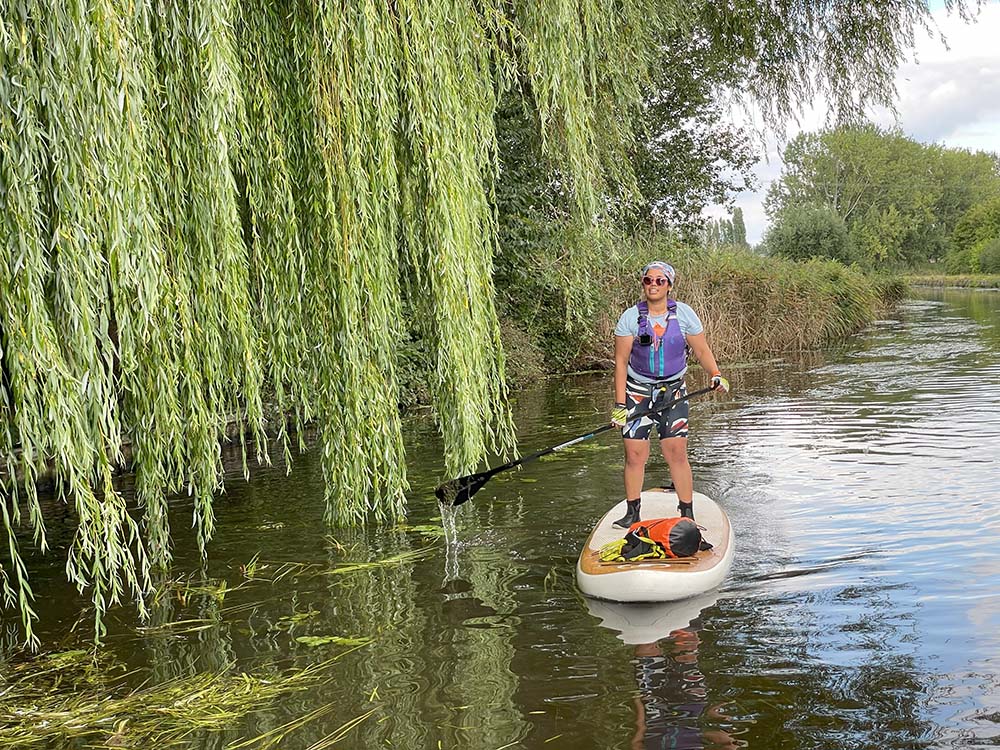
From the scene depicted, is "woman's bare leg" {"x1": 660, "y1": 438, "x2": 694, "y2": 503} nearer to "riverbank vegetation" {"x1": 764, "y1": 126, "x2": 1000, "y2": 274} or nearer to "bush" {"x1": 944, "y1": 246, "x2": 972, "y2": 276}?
"riverbank vegetation" {"x1": 764, "y1": 126, "x2": 1000, "y2": 274}

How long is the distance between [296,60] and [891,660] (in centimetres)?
421

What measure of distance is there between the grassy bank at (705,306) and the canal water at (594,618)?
751 centimetres

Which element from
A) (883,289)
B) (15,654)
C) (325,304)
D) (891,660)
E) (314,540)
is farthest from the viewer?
(883,289)

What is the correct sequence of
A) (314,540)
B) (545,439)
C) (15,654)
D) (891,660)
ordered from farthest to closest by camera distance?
(545,439) < (314,540) < (15,654) < (891,660)

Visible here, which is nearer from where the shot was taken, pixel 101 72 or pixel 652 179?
pixel 101 72

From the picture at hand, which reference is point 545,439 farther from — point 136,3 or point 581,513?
point 136,3

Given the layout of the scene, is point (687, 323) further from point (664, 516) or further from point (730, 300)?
point (730, 300)

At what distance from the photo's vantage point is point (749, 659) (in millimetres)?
4680

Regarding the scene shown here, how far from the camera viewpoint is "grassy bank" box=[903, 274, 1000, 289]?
55959mm

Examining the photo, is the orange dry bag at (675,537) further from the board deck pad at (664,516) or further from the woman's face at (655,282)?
the woman's face at (655,282)

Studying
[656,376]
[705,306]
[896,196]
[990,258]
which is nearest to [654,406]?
[656,376]

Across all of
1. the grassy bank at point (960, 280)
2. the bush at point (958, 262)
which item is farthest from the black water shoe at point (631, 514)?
the bush at point (958, 262)

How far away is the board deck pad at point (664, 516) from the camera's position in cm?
573


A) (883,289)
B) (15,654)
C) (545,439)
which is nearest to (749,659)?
(15,654)
